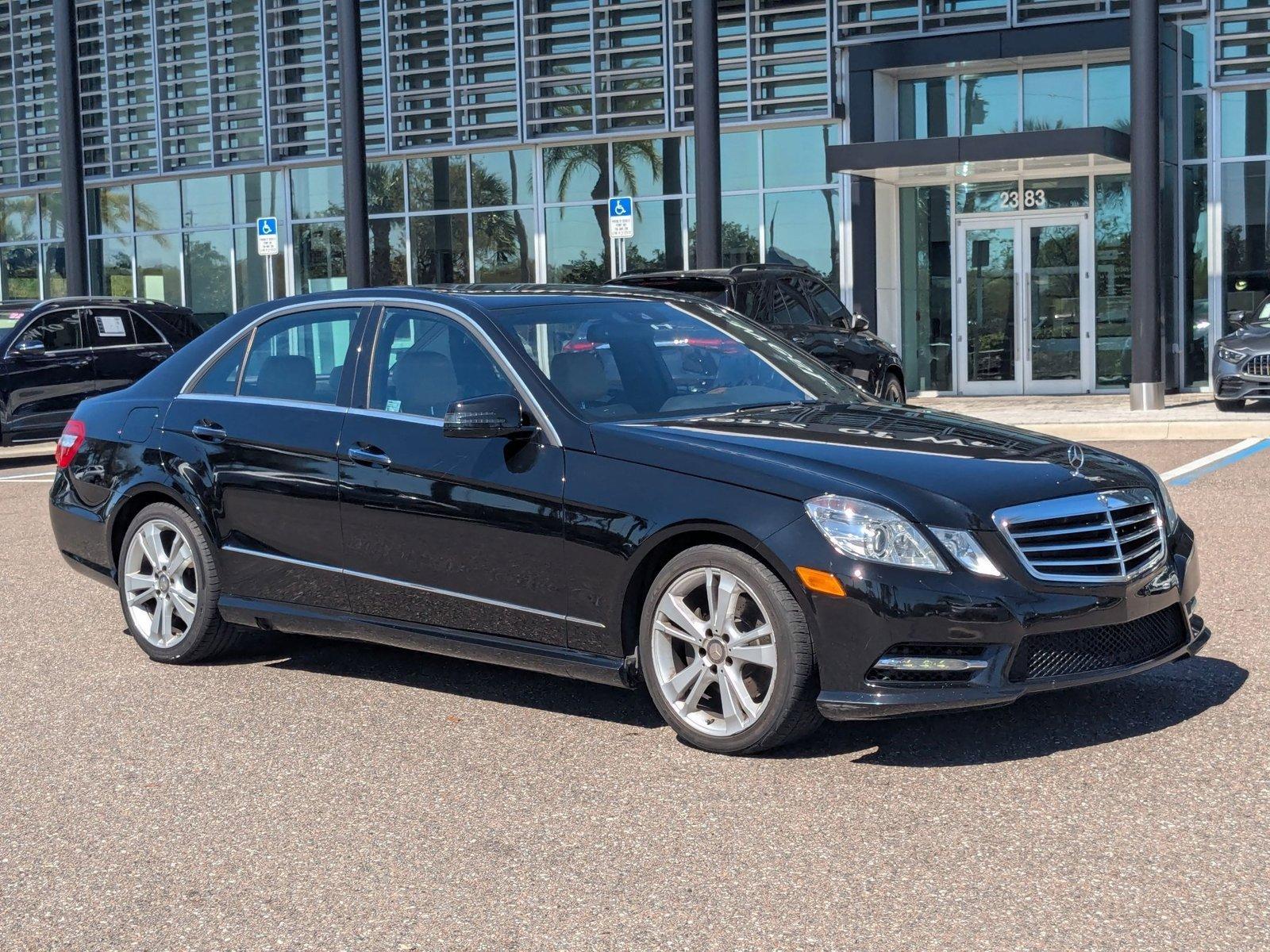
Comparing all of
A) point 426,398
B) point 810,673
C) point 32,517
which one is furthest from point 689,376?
point 32,517

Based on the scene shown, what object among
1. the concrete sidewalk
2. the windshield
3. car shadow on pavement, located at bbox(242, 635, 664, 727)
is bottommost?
car shadow on pavement, located at bbox(242, 635, 664, 727)

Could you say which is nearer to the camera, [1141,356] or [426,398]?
[426,398]

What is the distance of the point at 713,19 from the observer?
2098 cm

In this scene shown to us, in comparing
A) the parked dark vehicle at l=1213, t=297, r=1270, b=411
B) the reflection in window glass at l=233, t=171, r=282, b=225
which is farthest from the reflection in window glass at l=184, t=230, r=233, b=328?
the parked dark vehicle at l=1213, t=297, r=1270, b=411

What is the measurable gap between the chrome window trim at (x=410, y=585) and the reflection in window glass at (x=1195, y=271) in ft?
61.8

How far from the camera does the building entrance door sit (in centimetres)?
2348

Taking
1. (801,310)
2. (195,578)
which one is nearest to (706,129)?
(801,310)

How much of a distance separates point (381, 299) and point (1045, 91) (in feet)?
61.9

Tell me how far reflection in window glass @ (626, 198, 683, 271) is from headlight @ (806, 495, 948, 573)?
2067cm

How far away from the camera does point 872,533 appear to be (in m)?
4.98

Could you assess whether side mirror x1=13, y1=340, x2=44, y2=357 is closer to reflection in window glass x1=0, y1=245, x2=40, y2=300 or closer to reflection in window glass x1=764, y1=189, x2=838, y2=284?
reflection in window glass x1=764, y1=189, x2=838, y2=284

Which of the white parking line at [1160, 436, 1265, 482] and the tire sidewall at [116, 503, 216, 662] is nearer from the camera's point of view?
the tire sidewall at [116, 503, 216, 662]

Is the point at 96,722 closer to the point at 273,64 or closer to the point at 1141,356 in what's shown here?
the point at 1141,356

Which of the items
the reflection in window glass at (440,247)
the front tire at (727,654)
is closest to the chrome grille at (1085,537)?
the front tire at (727,654)
